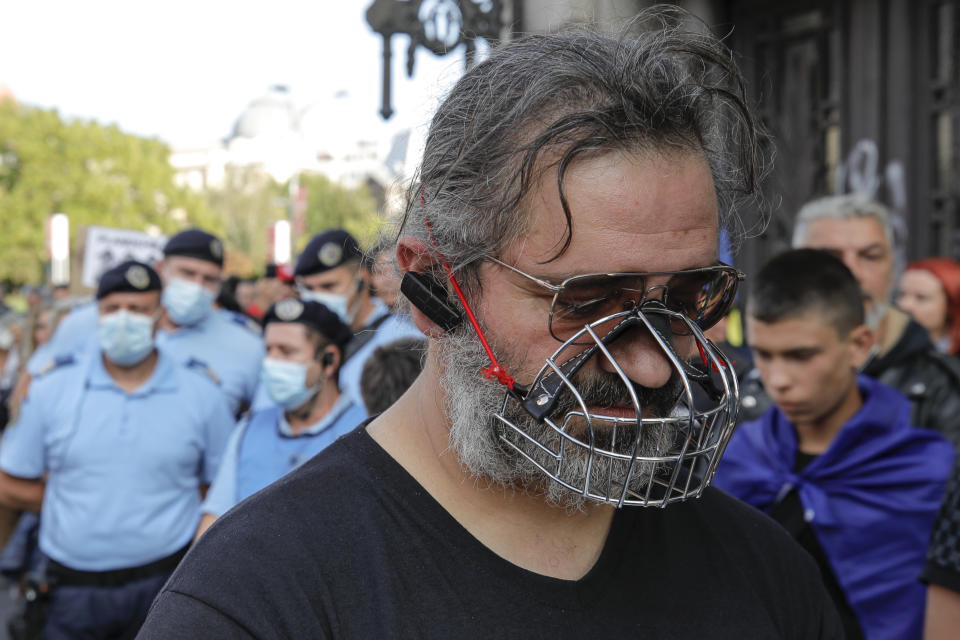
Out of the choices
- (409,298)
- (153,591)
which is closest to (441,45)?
(153,591)

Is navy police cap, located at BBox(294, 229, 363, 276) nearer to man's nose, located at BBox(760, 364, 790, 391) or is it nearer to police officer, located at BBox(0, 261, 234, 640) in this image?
police officer, located at BBox(0, 261, 234, 640)

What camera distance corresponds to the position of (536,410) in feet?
4.83

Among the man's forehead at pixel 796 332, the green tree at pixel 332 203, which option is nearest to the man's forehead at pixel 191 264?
the man's forehead at pixel 796 332

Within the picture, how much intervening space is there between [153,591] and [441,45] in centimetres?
295

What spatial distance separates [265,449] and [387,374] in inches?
25.8

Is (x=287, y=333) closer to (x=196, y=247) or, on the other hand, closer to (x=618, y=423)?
(x=196, y=247)

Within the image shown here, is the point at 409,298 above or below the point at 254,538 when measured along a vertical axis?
above

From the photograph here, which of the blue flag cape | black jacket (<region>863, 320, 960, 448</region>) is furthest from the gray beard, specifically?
black jacket (<region>863, 320, 960, 448</region>)

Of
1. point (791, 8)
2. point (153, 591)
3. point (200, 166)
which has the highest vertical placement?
point (200, 166)

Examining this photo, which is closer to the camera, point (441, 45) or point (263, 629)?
point (263, 629)

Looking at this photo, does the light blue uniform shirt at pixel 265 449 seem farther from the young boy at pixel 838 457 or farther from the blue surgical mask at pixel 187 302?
the blue surgical mask at pixel 187 302

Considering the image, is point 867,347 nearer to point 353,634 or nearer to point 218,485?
point 218,485

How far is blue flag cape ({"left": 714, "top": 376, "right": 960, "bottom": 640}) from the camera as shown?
3156 mm

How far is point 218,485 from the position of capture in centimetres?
398
